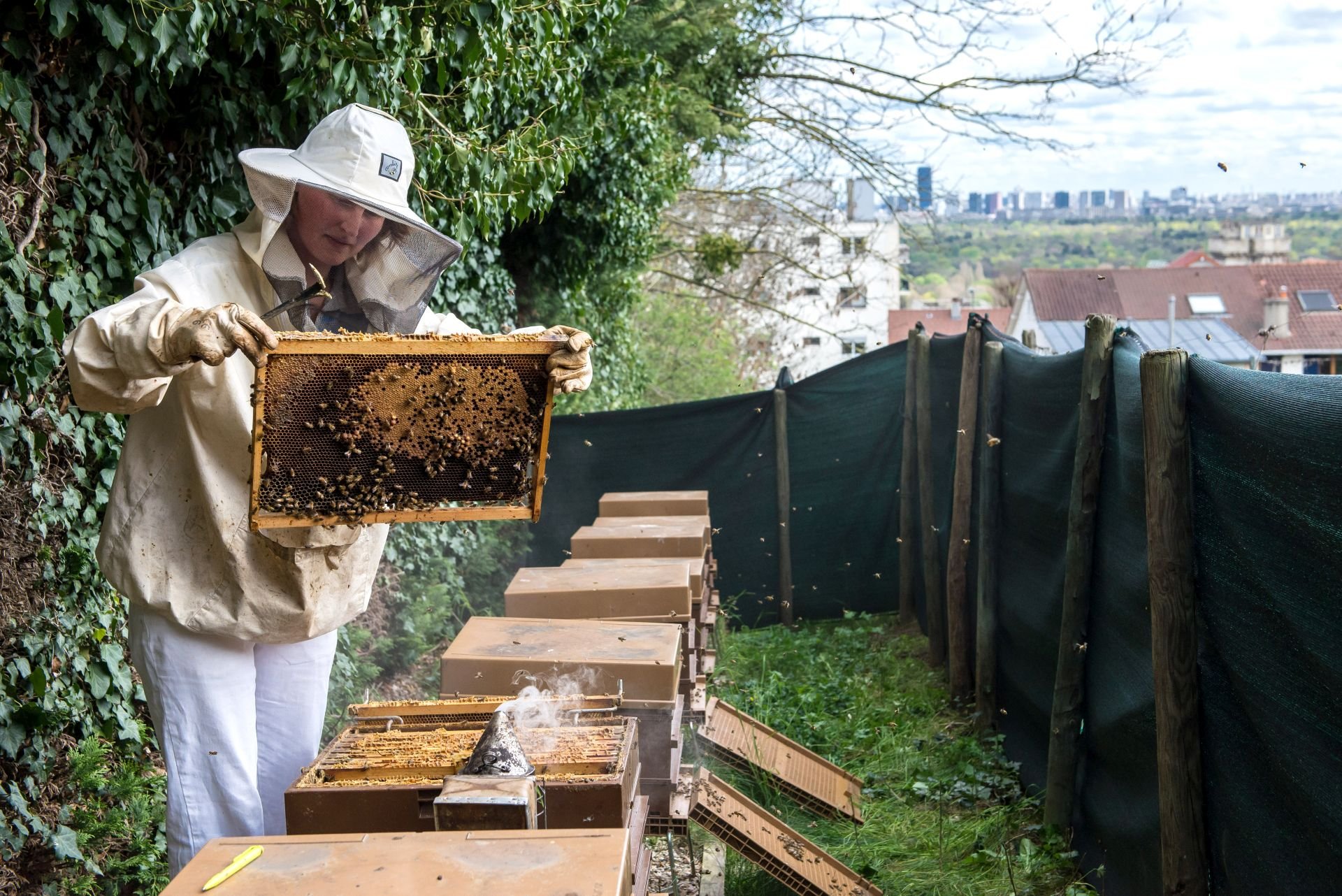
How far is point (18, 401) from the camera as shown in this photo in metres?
3.04

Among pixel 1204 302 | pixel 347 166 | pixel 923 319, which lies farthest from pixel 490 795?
pixel 1204 302

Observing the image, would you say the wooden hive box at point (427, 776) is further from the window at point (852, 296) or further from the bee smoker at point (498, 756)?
the window at point (852, 296)

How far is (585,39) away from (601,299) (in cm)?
296

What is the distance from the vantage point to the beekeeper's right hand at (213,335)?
6.79 ft

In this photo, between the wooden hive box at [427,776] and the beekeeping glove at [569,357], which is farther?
the beekeeping glove at [569,357]

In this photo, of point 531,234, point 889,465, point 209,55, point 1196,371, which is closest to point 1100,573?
point 1196,371

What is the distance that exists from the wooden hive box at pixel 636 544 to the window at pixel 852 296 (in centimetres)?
864

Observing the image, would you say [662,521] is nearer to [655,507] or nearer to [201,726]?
[655,507]

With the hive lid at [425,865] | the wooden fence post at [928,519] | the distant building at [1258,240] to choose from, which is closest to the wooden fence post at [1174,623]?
the hive lid at [425,865]

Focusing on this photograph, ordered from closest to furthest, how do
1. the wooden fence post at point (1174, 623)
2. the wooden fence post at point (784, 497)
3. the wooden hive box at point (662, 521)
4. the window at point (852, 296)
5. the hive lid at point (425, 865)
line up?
the hive lid at point (425, 865) < the wooden fence post at point (1174, 623) < the wooden hive box at point (662, 521) < the wooden fence post at point (784, 497) < the window at point (852, 296)

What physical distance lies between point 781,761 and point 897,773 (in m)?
0.71

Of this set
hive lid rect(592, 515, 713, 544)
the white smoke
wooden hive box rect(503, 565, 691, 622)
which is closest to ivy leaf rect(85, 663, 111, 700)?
wooden hive box rect(503, 565, 691, 622)

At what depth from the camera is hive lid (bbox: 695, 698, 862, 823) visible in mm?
4301

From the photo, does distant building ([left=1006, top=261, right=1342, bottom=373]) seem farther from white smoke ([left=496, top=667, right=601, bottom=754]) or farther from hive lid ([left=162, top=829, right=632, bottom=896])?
hive lid ([left=162, top=829, right=632, bottom=896])
